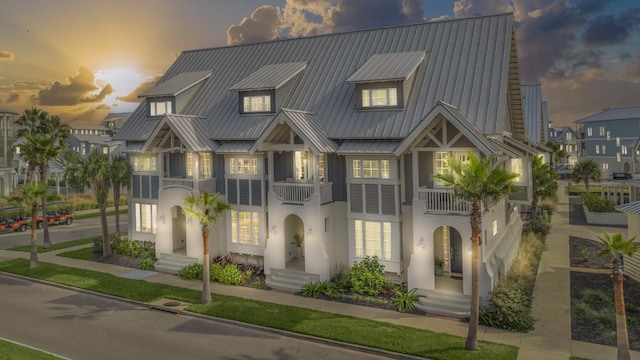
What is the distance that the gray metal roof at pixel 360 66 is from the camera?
22.7m

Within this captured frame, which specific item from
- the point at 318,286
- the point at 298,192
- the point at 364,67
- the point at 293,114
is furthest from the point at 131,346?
the point at 364,67

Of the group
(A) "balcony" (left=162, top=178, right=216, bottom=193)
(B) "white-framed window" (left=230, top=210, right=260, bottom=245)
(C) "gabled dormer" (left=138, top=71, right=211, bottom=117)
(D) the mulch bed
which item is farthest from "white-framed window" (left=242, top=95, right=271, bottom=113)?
(D) the mulch bed

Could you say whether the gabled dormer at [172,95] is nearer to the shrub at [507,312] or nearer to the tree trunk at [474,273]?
the tree trunk at [474,273]

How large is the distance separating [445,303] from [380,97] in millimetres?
11267

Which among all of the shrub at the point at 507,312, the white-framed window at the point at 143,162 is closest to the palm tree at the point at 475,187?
the shrub at the point at 507,312

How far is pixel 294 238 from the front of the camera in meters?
25.8

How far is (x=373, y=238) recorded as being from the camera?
22156mm

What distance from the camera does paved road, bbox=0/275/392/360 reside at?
50.9 feet

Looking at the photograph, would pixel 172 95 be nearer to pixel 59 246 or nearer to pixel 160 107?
pixel 160 107

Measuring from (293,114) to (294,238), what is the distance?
7.45 meters

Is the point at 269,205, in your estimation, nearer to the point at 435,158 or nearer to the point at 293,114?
the point at 293,114

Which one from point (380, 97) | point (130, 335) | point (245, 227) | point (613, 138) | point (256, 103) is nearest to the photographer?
point (130, 335)

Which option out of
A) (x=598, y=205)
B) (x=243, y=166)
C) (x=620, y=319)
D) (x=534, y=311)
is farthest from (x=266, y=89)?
(x=598, y=205)

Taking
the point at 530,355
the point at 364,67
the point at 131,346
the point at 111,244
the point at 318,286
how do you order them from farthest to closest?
the point at 111,244 < the point at 364,67 < the point at 318,286 < the point at 131,346 < the point at 530,355
